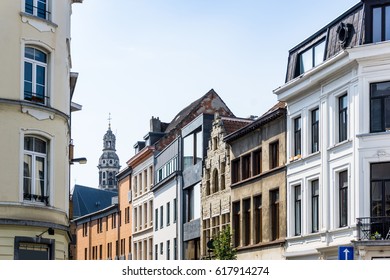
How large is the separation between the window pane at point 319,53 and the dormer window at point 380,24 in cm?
368

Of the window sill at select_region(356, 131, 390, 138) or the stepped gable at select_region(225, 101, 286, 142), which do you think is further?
the stepped gable at select_region(225, 101, 286, 142)

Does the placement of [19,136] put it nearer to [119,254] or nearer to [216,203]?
[216,203]

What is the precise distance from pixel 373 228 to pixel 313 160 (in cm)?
565

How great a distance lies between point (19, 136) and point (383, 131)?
1298 centimetres

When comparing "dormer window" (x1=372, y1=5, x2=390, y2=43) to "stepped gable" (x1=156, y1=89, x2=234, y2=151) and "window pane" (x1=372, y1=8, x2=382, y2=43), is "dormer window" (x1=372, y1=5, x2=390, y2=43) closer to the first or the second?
"window pane" (x1=372, y1=8, x2=382, y2=43)

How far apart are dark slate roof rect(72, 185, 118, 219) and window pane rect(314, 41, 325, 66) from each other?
89281 mm

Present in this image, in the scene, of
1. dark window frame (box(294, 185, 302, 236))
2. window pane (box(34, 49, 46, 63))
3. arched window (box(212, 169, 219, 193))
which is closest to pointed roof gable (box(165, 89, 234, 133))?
arched window (box(212, 169, 219, 193))

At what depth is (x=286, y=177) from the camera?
128 feet

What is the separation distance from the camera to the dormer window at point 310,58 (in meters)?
36.4

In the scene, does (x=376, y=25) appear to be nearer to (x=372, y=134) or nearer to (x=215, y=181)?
(x=372, y=134)

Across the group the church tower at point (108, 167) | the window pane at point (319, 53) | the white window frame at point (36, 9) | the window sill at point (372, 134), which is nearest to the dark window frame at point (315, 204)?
the window sill at point (372, 134)

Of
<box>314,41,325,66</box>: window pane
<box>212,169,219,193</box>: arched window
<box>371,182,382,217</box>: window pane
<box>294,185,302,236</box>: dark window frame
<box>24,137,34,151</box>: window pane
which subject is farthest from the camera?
<box>212,169,219,193</box>: arched window

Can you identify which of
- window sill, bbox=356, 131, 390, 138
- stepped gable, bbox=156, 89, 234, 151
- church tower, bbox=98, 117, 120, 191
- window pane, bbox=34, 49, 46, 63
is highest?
church tower, bbox=98, 117, 120, 191

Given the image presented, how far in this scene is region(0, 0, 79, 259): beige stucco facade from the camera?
2711 cm
